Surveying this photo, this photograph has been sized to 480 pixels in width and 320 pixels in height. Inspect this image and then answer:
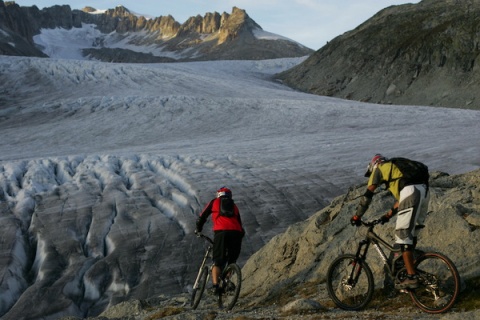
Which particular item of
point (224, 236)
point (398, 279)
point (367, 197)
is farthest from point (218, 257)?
point (398, 279)

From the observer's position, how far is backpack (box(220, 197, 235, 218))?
8.41m

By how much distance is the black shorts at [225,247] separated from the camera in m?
8.34

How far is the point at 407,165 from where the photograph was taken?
675 centimetres

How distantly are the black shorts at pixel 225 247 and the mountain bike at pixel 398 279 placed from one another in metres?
1.72

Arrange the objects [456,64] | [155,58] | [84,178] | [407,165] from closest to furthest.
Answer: [407,165] < [84,178] < [456,64] < [155,58]

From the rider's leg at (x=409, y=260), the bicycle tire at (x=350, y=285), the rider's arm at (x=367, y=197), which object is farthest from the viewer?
the bicycle tire at (x=350, y=285)

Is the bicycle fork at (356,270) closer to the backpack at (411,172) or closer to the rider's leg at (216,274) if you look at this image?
the backpack at (411,172)

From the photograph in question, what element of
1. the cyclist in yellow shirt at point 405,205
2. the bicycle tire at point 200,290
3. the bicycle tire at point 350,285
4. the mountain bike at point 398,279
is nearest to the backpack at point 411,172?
the cyclist in yellow shirt at point 405,205

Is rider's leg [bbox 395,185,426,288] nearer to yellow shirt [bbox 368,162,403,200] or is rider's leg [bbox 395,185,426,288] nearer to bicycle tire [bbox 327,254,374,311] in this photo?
yellow shirt [bbox 368,162,403,200]

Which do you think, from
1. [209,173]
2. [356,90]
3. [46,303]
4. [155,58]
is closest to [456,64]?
[356,90]

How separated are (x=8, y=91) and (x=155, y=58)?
137 m

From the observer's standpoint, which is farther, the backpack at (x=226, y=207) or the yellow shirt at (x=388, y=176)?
the backpack at (x=226, y=207)

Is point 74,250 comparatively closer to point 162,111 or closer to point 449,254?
point 449,254

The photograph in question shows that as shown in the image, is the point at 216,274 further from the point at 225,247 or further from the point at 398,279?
the point at 398,279
